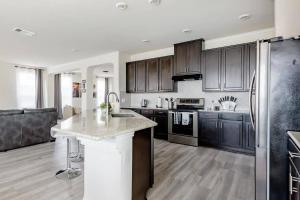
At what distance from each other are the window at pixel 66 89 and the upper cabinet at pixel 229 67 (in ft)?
24.4

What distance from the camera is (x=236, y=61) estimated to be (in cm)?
378

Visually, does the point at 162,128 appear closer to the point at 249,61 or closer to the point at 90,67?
the point at 249,61

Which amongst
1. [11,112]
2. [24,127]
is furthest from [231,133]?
[11,112]

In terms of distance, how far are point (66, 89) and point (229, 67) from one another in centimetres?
808

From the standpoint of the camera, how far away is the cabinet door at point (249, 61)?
3.59 meters

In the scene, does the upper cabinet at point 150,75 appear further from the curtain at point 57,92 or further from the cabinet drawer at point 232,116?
the curtain at point 57,92

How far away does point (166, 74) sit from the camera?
16.2 feet

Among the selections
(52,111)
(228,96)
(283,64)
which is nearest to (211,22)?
(228,96)

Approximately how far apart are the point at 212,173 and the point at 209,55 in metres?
2.70

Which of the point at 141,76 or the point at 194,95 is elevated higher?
the point at 141,76

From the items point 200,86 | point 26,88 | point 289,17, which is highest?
point 289,17

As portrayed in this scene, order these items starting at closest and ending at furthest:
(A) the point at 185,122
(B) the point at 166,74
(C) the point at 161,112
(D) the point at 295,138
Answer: (D) the point at 295,138 → (A) the point at 185,122 → (C) the point at 161,112 → (B) the point at 166,74

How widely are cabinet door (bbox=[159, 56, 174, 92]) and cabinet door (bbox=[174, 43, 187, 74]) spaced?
0.22 metres

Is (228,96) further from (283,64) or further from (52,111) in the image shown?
(52,111)
